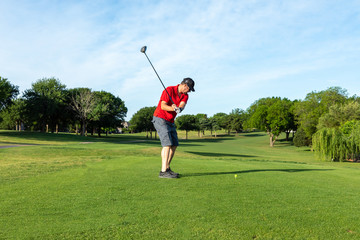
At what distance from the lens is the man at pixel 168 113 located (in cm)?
700

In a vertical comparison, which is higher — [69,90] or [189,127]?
[69,90]

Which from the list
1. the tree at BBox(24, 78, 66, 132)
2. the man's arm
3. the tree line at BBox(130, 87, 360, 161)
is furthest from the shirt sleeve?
the tree at BBox(24, 78, 66, 132)

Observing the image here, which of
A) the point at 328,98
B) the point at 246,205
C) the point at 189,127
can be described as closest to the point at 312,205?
the point at 246,205

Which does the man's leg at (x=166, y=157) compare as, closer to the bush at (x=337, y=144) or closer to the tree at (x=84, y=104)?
the bush at (x=337, y=144)

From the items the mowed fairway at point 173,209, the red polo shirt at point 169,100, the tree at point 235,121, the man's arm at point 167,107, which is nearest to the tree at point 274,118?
the tree at point 235,121

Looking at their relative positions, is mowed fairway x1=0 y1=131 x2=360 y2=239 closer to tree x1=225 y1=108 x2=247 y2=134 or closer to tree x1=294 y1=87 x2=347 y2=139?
tree x1=294 y1=87 x2=347 y2=139

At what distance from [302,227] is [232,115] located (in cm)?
11564

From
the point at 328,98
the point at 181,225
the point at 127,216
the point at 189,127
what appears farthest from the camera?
the point at 189,127

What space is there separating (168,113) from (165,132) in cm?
56

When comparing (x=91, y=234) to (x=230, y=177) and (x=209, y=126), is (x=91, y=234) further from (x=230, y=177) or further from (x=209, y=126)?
(x=209, y=126)

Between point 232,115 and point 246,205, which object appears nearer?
point 246,205

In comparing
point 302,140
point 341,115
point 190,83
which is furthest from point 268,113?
point 190,83

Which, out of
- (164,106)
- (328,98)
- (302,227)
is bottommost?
(302,227)

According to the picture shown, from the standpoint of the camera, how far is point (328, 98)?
5491 cm
